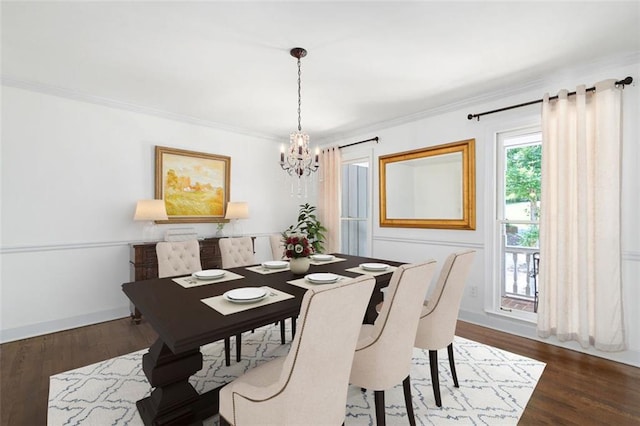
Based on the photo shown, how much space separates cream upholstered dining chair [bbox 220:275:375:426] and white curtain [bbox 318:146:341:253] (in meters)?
3.79

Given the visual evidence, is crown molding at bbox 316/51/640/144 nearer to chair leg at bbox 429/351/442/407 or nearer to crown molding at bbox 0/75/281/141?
crown molding at bbox 0/75/281/141

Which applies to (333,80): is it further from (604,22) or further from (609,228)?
(609,228)

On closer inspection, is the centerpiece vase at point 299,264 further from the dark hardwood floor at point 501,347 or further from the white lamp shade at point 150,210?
the white lamp shade at point 150,210

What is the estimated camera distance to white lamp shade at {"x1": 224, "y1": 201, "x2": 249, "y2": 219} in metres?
4.36

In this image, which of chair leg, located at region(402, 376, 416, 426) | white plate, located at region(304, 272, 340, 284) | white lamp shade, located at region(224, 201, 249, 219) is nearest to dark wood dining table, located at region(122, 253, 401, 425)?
white plate, located at region(304, 272, 340, 284)

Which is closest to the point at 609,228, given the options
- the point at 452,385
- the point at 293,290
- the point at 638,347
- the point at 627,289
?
the point at 627,289

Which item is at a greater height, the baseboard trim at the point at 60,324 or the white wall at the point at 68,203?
the white wall at the point at 68,203

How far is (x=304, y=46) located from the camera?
2.43 meters

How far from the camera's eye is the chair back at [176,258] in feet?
9.06

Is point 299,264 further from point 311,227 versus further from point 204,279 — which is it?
point 311,227

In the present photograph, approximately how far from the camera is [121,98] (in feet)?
11.6

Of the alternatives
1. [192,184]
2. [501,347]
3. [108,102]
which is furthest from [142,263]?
[501,347]

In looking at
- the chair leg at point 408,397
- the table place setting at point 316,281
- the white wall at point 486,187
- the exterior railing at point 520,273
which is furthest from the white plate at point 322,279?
the exterior railing at point 520,273

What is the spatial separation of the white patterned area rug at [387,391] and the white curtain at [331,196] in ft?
8.17
